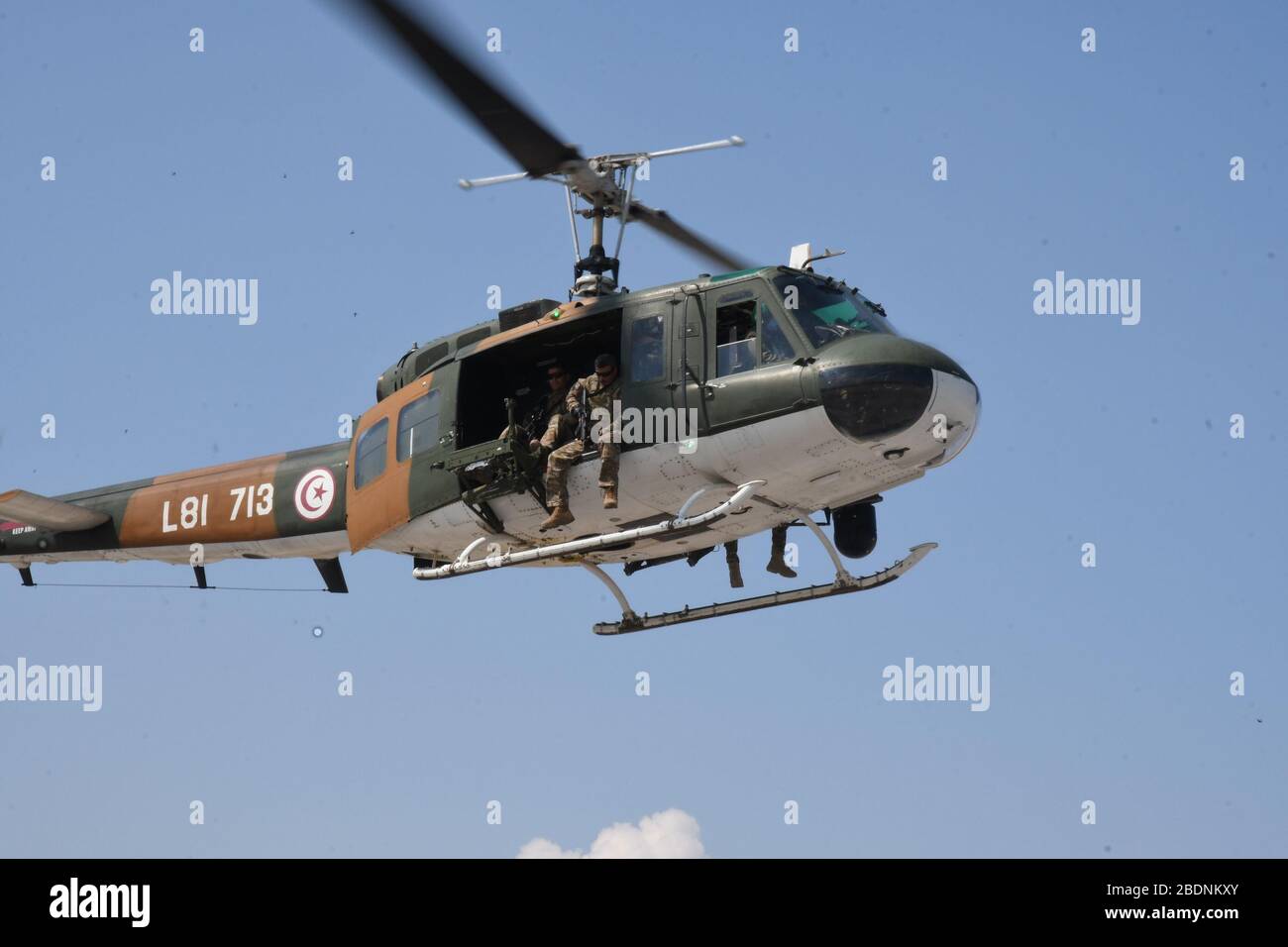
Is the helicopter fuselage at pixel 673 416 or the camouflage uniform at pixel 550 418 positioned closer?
the helicopter fuselage at pixel 673 416

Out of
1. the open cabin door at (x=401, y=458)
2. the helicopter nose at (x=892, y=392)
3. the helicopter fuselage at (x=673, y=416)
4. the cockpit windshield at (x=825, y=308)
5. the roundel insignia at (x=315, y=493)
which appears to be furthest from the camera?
the roundel insignia at (x=315, y=493)

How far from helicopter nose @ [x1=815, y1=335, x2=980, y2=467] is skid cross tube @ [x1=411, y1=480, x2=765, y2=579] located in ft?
4.35

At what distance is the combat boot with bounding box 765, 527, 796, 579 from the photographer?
67.1 feet

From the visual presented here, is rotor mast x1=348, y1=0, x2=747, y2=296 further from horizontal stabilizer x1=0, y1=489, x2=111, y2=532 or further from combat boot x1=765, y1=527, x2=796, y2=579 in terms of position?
horizontal stabilizer x1=0, y1=489, x2=111, y2=532

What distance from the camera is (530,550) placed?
20016 mm

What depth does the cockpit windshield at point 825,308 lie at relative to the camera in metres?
18.8

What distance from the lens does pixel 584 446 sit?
19547 millimetres

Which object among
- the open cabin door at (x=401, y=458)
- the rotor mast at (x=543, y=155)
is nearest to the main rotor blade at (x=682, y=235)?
the rotor mast at (x=543, y=155)

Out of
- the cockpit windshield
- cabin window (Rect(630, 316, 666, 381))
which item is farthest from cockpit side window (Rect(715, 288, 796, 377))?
cabin window (Rect(630, 316, 666, 381))

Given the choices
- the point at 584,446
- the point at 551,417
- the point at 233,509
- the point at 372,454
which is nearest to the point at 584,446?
the point at 584,446

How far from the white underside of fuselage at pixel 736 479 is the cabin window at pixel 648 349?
0.82 m

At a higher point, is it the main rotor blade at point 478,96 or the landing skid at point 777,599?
the main rotor blade at point 478,96

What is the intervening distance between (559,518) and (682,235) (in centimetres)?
426

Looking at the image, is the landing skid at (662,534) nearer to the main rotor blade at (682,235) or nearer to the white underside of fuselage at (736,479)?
the white underside of fuselage at (736,479)
